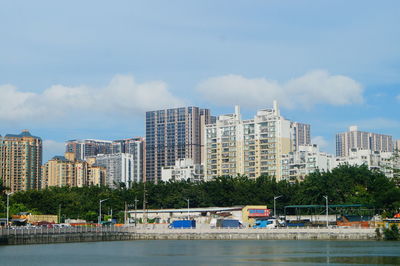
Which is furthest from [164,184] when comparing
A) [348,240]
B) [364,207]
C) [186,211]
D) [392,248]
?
[392,248]

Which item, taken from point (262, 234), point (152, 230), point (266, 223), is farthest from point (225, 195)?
point (262, 234)

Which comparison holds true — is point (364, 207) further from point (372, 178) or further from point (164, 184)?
point (164, 184)

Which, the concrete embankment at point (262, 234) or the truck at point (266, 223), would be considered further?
the truck at point (266, 223)

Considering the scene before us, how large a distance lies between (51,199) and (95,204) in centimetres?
924

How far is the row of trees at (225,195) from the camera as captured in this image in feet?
457

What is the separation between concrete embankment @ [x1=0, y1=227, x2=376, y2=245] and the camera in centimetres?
9312

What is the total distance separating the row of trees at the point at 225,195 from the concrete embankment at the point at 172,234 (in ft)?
93.9

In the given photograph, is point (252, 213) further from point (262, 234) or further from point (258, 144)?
point (258, 144)

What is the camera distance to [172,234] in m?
110

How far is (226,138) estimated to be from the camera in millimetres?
199000

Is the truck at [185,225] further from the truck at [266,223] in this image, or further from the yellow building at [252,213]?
the yellow building at [252,213]

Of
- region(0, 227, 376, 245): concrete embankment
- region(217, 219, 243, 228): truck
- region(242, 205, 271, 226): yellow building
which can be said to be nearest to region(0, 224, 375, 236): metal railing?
region(0, 227, 376, 245): concrete embankment

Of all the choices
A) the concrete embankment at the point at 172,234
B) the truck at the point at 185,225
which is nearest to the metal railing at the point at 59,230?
the concrete embankment at the point at 172,234

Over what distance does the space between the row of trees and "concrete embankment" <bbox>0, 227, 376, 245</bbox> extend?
28.6 metres
